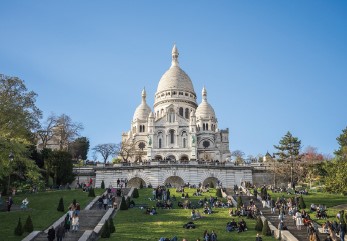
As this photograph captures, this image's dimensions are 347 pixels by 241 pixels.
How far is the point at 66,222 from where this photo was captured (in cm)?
2856

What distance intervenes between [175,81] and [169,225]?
79.9 metres

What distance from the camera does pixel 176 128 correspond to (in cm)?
9244

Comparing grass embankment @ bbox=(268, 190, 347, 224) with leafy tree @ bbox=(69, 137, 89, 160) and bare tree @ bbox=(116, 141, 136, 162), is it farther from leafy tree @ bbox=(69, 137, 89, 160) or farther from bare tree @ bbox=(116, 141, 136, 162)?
leafy tree @ bbox=(69, 137, 89, 160)

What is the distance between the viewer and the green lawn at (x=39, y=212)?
98.7 feet

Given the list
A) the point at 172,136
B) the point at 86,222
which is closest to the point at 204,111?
the point at 172,136

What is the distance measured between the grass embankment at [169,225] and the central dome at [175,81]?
71.4 m

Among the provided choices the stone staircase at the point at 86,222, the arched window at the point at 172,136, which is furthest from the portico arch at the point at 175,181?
the arched window at the point at 172,136

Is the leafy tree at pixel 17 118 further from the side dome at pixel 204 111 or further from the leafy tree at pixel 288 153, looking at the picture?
the side dome at pixel 204 111

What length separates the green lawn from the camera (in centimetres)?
3009

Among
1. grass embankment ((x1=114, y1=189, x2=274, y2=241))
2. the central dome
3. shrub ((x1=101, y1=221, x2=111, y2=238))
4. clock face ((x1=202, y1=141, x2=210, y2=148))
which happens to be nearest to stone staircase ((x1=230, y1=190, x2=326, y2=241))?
grass embankment ((x1=114, y1=189, x2=274, y2=241))

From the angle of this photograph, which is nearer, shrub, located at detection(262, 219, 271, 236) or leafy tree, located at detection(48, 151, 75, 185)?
shrub, located at detection(262, 219, 271, 236)

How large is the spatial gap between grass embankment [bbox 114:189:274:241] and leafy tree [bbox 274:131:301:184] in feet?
77.0

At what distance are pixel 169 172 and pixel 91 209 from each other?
2433 centimetres

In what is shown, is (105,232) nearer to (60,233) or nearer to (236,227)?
(60,233)
